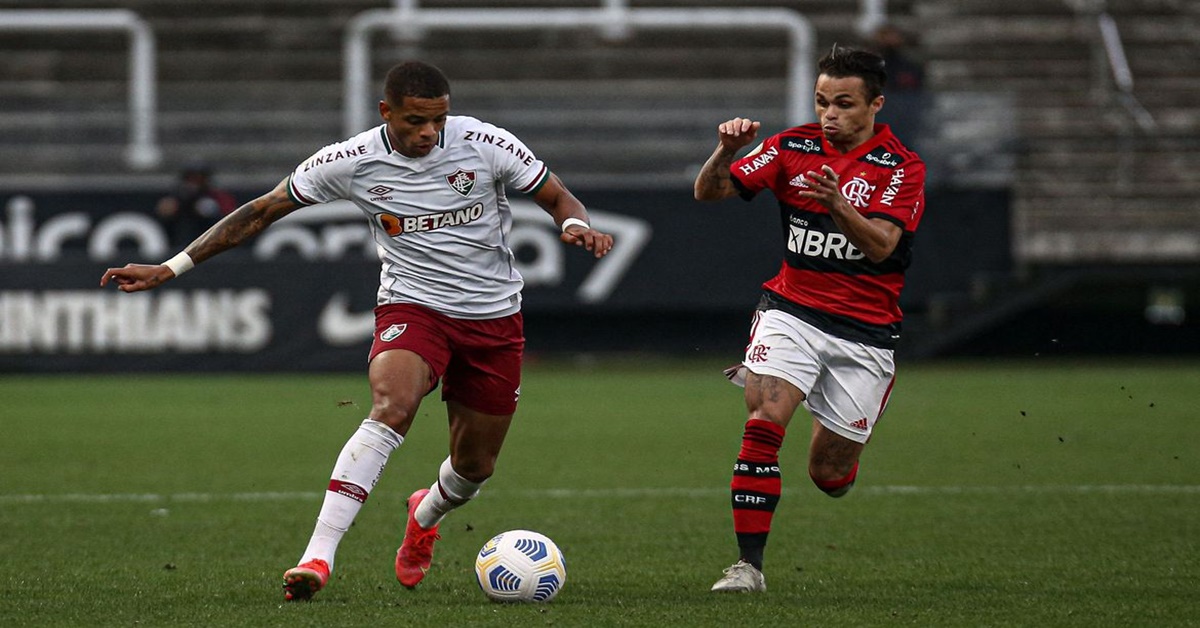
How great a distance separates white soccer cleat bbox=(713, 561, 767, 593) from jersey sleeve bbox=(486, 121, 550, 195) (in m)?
1.60

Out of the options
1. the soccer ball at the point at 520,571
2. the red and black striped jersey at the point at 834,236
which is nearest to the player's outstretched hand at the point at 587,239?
the red and black striped jersey at the point at 834,236

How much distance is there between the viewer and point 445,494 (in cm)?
639

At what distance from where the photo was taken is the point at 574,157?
19344 millimetres

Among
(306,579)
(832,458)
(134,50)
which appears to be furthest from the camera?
(134,50)

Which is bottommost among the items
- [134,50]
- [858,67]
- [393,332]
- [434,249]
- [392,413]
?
[134,50]

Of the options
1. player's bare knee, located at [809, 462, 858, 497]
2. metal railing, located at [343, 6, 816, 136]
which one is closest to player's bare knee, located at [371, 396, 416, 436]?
player's bare knee, located at [809, 462, 858, 497]

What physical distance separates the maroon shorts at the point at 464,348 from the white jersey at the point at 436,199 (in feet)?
0.16

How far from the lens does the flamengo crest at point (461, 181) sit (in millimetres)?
6164

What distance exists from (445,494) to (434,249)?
96cm

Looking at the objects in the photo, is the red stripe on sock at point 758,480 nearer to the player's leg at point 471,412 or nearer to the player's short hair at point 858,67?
the player's leg at point 471,412

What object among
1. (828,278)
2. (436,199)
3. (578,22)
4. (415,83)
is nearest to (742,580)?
(828,278)

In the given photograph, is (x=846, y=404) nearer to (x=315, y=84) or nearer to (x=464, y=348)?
(x=464, y=348)

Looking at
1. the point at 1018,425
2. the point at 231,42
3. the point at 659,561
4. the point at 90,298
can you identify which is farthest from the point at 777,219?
the point at 659,561

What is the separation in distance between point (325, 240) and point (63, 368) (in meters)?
2.95
